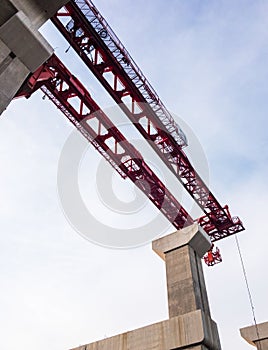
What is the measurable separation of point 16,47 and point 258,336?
56.2 ft

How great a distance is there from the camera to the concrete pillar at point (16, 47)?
3.76 m

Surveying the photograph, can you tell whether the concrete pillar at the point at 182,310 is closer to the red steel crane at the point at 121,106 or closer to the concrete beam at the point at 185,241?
the concrete beam at the point at 185,241

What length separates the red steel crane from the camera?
14.0 meters

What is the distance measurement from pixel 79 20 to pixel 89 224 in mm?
9519

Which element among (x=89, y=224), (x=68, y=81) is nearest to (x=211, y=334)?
(x=89, y=224)

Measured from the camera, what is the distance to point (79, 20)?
536 inches

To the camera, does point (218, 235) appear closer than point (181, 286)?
No

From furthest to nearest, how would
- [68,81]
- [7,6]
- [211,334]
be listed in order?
1. [68,81]
2. [211,334]
3. [7,6]

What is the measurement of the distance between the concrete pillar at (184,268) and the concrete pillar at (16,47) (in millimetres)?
9121

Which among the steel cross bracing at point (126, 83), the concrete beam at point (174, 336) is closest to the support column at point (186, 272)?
the concrete beam at point (174, 336)

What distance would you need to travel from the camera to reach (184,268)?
11875 millimetres

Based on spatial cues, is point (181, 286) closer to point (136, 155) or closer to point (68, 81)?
point (136, 155)

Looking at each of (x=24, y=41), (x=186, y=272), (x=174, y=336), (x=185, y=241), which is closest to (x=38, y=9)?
(x=24, y=41)

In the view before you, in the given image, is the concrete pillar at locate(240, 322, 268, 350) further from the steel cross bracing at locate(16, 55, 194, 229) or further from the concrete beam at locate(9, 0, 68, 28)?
the concrete beam at locate(9, 0, 68, 28)
